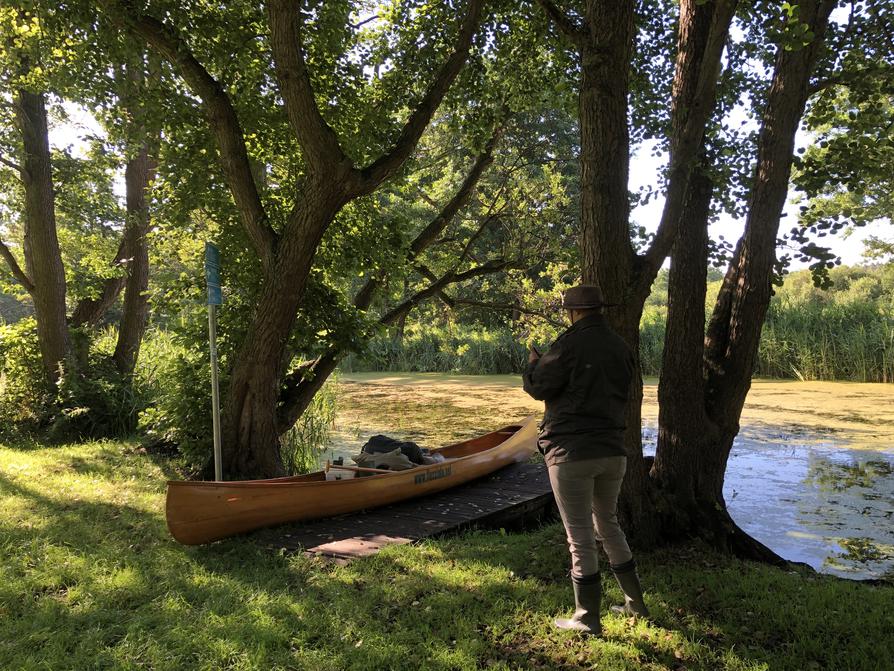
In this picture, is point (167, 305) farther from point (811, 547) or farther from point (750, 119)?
point (811, 547)

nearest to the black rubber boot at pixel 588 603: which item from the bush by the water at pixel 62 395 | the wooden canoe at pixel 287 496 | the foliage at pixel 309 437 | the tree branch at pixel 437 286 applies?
the wooden canoe at pixel 287 496

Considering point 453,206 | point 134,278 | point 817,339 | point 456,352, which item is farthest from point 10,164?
point 817,339

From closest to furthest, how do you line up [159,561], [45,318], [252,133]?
[159,561]
[252,133]
[45,318]

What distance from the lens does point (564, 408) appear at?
2.91m

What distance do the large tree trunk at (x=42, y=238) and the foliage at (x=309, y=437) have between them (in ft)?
12.4

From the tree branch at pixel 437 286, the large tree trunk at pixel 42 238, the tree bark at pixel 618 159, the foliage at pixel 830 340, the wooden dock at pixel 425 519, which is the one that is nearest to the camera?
the tree bark at pixel 618 159

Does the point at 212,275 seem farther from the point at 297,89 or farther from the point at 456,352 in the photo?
the point at 456,352

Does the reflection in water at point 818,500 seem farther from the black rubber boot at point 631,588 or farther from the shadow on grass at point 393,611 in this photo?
the black rubber boot at point 631,588

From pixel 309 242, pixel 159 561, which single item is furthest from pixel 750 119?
pixel 159 561

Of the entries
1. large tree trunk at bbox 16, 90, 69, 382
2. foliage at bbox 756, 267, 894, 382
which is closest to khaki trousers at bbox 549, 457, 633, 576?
large tree trunk at bbox 16, 90, 69, 382

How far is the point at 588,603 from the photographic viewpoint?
2920mm

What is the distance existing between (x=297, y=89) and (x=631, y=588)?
4.57 m

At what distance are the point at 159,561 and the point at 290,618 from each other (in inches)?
57.5

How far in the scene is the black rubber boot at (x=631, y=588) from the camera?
3047mm
